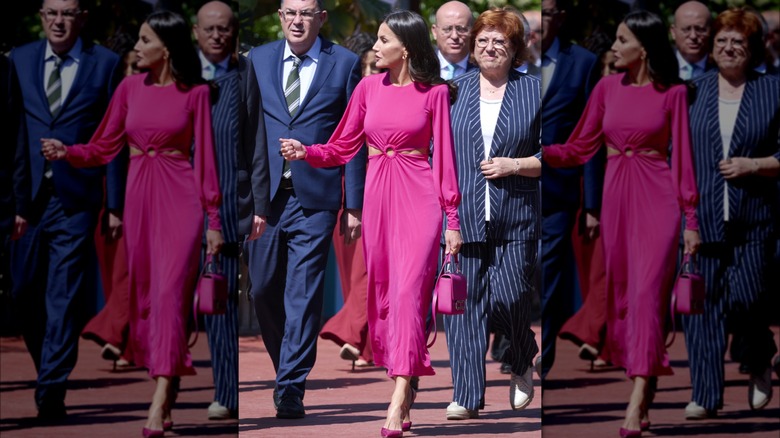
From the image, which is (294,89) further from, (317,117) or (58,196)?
(58,196)

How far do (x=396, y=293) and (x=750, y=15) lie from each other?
78.2 inches

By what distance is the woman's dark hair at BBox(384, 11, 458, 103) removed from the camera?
5.85m

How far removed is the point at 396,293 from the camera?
231 inches

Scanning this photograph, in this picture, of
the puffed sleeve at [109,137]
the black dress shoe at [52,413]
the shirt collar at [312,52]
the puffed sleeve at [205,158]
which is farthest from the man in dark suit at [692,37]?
the black dress shoe at [52,413]

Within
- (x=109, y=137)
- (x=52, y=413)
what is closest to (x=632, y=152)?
(x=109, y=137)

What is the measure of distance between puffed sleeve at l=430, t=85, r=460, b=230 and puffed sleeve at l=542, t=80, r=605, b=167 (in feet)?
1.42

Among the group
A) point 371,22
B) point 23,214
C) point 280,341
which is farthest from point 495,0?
point 23,214

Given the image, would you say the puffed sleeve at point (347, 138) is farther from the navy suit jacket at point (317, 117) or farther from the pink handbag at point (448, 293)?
the pink handbag at point (448, 293)

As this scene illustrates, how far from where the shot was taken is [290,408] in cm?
599

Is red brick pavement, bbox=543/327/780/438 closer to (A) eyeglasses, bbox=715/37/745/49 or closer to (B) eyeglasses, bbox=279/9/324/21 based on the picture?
(A) eyeglasses, bbox=715/37/745/49

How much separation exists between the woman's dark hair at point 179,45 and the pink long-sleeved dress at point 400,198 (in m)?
0.63

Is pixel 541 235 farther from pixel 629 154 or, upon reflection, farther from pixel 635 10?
pixel 635 10

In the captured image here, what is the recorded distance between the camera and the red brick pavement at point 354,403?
591 centimetres

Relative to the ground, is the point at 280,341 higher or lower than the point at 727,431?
higher
